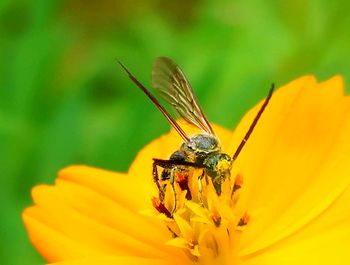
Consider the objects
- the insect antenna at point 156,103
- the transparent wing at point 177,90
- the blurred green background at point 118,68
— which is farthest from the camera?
the blurred green background at point 118,68

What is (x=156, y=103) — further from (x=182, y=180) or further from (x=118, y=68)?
(x=118, y=68)

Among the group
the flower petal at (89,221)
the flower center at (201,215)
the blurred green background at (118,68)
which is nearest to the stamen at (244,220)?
the flower center at (201,215)

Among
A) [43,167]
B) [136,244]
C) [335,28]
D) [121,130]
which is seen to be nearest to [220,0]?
[335,28]

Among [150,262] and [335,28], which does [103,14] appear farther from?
[150,262]

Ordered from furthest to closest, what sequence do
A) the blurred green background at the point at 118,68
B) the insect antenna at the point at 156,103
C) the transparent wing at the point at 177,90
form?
the blurred green background at the point at 118,68, the transparent wing at the point at 177,90, the insect antenna at the point at 156,103

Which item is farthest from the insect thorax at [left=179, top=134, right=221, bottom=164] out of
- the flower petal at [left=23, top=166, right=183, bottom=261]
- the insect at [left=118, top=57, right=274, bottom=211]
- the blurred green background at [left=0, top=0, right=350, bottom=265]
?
the blurred green background at [left=0, top=0, right=350, bottom=265]

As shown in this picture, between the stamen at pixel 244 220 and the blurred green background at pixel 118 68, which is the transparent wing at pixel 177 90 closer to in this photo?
the stamen at pixel 244 220

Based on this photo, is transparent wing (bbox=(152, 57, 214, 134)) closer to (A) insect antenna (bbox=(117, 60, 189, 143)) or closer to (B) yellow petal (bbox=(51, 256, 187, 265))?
(A) insect antenna (bbox=(117, 60, 189, 143))
